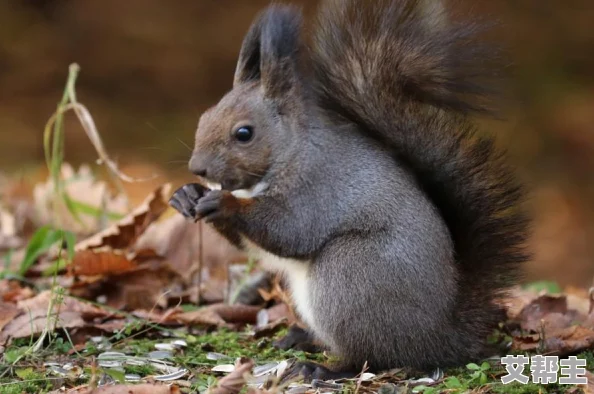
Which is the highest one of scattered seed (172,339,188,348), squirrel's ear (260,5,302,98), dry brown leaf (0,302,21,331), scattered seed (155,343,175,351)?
squirrel's ear (260,5,302,98)

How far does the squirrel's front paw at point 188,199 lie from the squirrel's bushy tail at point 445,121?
1.50 ft

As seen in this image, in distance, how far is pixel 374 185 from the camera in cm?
240

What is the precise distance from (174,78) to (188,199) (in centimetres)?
690

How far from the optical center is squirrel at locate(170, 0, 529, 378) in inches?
91.4

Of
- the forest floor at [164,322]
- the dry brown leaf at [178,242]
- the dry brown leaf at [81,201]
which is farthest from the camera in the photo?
the dry brown leaf at [81,201]

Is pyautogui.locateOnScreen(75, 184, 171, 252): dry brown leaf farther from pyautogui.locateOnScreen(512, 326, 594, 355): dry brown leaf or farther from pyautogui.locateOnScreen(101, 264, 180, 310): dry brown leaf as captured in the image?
pyautogui.locateOnScreen(512, 326, 594, 355): dry brown leaf

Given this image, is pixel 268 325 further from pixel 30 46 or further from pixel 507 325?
pixel 30 46

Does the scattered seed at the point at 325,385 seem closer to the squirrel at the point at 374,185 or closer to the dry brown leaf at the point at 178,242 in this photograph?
the squirrel at the point at 374,185

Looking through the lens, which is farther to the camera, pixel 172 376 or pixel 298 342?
pixel 298 342

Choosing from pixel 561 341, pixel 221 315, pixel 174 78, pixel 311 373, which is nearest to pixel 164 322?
pixel 221 315

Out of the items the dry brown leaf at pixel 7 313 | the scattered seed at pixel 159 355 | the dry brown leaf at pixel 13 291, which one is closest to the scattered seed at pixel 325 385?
the scattered seed at pixel 159 355

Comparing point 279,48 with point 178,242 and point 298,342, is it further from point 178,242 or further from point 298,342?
point 178,242

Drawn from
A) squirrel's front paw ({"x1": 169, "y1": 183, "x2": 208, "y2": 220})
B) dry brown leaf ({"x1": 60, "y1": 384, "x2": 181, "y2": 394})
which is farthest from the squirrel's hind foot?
dry brown leaf ({"x1": 60, "y1": 384, "x2": 181, "y2": 394})

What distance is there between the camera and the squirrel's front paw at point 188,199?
2.44 meters
